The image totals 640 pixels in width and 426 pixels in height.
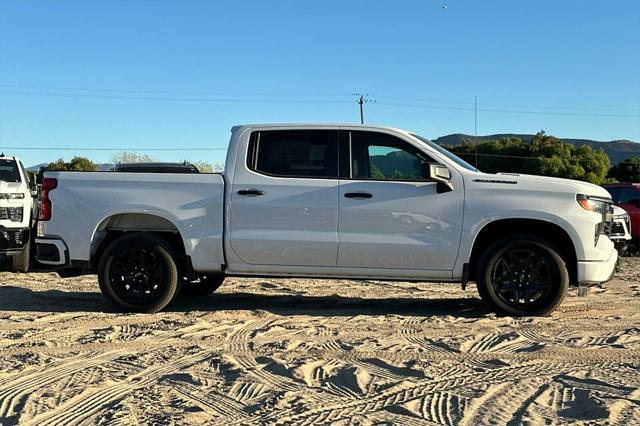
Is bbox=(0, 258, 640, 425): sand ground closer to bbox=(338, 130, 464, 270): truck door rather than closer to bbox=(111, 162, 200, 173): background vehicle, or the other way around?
bbox=(338, 130, 464, 270): truck door

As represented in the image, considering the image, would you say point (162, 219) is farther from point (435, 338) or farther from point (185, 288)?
point (435, 338)

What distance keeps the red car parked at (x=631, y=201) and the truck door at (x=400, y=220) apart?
9.27 metres

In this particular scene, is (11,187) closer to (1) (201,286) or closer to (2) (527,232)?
(1) (201,286)

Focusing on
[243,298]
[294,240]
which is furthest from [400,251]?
[243,298]

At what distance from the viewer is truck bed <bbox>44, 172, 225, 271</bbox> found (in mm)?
6723

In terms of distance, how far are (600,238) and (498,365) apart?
2295mm

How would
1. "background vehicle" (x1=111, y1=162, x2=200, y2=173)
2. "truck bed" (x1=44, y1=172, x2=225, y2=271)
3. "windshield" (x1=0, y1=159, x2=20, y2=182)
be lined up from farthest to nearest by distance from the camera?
1. "windshield" (x1=0, y1=159, x2=20, y2=182)
2. "background vehicle" (x1=111, y1=162, x2=200, y2=173)
3. "truck bed" (x1=44, y1=172, x2=225, y2=271)

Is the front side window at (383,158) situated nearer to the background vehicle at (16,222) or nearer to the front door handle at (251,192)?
the front door handle at (251,192)

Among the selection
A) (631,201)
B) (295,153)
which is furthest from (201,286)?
(631,201)

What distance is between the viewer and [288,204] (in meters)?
6.56

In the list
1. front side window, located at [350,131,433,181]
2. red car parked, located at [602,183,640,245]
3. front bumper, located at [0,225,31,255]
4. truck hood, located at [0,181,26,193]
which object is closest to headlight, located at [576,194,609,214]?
front side window, located at [350,131,433,181]

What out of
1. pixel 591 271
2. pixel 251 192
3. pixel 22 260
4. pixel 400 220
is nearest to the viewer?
pixel 591 271

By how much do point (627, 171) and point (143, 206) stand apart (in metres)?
58.8

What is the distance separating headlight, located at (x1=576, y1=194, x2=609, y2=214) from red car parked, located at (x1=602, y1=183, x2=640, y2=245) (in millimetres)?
8416
